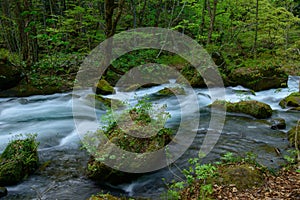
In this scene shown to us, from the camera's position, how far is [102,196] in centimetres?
412

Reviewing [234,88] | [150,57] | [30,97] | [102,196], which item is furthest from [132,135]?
[150,57]

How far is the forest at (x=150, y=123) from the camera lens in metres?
4.83

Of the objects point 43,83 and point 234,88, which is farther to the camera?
point 234,88

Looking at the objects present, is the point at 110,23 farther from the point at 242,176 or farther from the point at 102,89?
the point at 242,176

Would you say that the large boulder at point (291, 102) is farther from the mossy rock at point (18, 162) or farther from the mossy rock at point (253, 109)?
the mossy rock at point (18, 162)

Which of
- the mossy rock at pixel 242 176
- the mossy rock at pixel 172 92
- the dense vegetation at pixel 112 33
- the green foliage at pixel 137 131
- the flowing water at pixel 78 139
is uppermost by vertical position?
the dense vegetation at pixel 112 33

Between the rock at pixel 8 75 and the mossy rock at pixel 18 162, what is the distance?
6.99 meters

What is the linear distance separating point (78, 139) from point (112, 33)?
24.4 feet

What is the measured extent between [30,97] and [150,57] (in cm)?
873

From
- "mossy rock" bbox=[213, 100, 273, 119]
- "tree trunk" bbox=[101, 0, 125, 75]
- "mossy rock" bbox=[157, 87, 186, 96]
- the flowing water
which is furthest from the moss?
"tree trunk" bbox=[101, 0, 125, 75]

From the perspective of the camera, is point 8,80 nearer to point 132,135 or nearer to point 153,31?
point 132,135

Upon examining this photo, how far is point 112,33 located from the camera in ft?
44.2

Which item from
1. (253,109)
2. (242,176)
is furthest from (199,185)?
(253,109)

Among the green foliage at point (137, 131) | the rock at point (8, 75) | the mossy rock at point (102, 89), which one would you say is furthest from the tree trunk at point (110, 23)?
the green foliage at point (137, 131)
